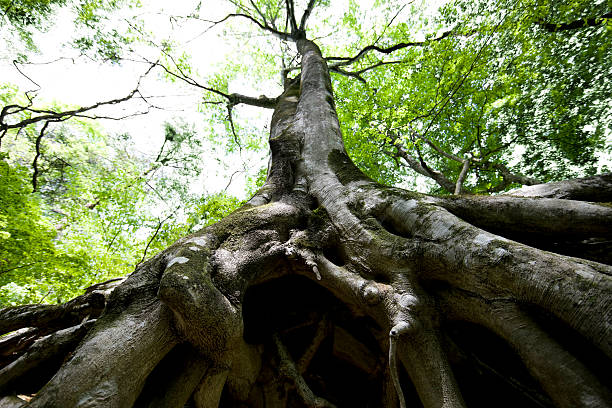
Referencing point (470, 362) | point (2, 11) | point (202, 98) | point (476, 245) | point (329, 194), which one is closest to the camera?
point (476, 245)

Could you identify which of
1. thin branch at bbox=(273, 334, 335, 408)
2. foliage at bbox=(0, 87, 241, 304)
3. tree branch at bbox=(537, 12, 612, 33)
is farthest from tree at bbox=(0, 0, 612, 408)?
foliage at bbox=(0, 87, 241, 304)

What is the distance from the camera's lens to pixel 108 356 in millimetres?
1339

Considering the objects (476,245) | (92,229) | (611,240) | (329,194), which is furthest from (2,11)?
(611,240)

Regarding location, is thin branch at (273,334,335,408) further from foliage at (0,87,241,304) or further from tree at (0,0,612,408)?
foliage at (0,87,241,304)

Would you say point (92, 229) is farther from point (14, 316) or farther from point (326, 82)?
point (326, 82)

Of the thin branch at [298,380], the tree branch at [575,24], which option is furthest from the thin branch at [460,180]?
the thin branch at [298,380]

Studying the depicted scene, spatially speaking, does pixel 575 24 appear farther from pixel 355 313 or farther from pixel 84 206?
pixel 84 206

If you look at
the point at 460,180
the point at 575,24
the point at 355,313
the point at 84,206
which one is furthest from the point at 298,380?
the point at 84,206

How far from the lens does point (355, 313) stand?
2264mm

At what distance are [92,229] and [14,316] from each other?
9678 millimetres

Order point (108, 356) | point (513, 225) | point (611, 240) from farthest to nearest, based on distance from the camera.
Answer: point (513, 225) → point (611, 240) → point (108, 356)

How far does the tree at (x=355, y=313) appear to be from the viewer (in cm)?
126

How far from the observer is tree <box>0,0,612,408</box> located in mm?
1258

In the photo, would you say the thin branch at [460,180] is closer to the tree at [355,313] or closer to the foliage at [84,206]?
the tree at [355,313]
